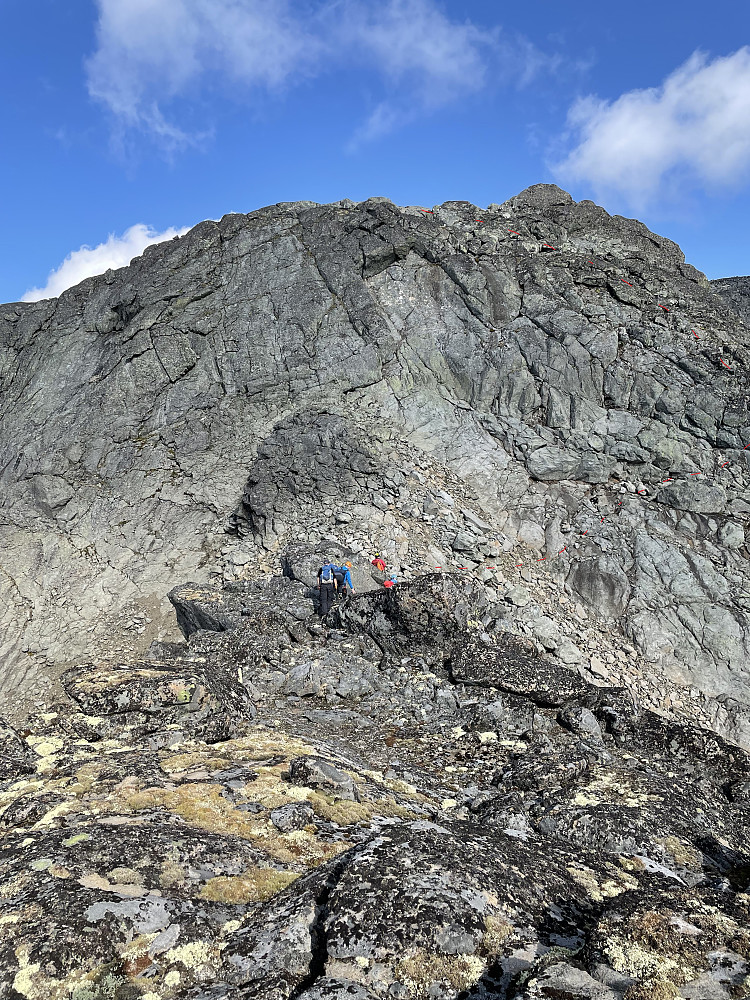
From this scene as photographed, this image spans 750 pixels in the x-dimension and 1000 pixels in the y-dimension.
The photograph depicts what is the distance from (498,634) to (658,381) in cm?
2160

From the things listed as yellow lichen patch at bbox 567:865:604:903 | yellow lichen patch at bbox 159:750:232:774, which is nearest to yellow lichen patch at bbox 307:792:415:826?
yellow lichen patch at bbox 159:750:232:774

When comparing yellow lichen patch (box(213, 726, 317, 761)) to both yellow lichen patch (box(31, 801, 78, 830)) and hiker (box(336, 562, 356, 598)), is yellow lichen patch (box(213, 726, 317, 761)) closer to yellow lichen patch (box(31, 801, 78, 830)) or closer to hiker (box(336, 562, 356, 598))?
yellow lichen patch (box(31, 801, 78, 830))

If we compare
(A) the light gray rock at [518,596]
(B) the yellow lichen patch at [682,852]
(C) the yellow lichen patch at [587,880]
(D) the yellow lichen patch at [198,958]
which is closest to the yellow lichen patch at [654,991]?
(C) the yellow lichen patch at [587,880]

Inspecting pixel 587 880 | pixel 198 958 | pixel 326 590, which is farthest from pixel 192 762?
pixel 326 590

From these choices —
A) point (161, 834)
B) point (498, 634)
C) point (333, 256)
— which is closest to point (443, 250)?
point (333, 256)

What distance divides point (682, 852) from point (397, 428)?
84.4 ft

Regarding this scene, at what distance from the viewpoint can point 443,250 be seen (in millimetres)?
37656

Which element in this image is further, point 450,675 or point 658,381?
point 658,381

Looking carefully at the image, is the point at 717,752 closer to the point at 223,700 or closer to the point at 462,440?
the point at 223,700

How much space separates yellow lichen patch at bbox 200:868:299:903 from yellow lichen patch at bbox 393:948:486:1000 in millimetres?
2244

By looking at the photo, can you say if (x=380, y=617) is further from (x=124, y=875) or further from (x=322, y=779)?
(x=124, y=875)

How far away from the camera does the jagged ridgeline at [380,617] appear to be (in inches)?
247

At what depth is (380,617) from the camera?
62.0 feet

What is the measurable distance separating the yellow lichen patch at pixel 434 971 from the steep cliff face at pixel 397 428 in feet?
66.7
